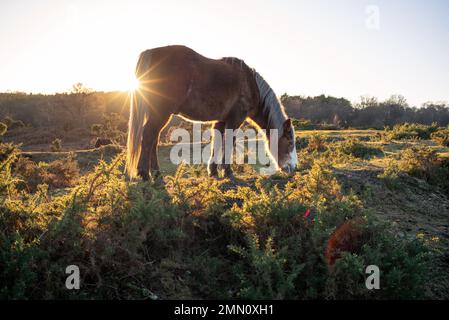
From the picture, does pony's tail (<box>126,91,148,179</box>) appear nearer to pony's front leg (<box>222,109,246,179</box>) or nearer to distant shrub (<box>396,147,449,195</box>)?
pony's front leg (<box>222,109,246,179</box>)

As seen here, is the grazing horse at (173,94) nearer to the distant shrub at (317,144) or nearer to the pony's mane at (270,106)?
the pony's mane at (270,106)

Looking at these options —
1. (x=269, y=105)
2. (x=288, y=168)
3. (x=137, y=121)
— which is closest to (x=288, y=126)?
(x=269, y=105)

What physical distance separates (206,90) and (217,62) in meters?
0.72

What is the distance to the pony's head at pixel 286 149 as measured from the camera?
7.73m

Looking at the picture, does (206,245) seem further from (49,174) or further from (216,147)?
(49,174)

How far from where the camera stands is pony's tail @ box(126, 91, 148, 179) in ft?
19.3

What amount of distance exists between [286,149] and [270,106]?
41.4 inches

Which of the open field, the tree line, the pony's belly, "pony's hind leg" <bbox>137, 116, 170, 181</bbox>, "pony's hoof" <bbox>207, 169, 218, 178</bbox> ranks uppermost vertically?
the tree line

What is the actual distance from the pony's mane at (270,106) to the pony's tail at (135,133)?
2.63 meters

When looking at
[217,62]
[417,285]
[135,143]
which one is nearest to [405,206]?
[417,285]

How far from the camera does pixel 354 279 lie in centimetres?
311

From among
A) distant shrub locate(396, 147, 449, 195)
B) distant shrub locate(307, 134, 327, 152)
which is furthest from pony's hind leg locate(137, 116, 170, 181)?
distant shrub locate(307, 134, 327, 152)

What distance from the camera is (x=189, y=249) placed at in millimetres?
3637

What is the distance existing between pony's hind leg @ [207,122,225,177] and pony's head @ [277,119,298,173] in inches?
57.2
